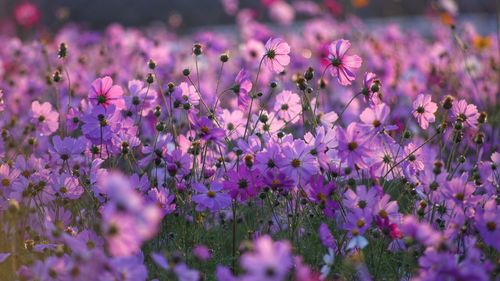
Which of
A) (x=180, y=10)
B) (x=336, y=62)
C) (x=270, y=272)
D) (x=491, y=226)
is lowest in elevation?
(x=270, y=272)

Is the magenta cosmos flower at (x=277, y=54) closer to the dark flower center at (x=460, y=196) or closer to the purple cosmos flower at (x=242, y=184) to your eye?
the purple cosmos flower at (x=242, y=184)

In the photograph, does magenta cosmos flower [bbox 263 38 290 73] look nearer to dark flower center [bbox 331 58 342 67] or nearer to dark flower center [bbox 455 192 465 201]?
dark flower center [bbox 331 58 342 67]

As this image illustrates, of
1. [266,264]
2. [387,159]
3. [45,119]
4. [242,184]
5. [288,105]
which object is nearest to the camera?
[266,264]

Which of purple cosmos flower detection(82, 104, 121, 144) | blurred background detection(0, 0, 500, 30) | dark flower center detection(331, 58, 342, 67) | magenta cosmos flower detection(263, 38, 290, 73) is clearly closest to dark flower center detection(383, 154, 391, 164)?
dark flower center detection(331, 58, 342, 67)

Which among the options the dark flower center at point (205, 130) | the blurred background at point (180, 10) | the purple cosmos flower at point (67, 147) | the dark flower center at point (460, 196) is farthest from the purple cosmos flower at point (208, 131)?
the blurred background at point (180, 10)

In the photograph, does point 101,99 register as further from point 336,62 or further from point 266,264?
point 266,264

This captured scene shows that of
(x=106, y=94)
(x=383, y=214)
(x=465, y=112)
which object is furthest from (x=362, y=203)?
(x=106, y=94)
